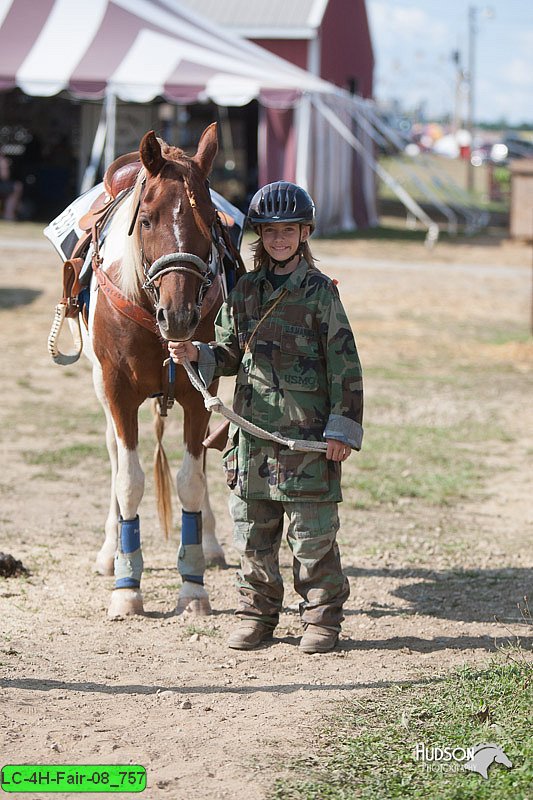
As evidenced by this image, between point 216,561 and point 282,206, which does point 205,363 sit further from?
point 216,561

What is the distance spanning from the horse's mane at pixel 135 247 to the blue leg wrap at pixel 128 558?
110 cm

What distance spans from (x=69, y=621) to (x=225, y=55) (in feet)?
56.2

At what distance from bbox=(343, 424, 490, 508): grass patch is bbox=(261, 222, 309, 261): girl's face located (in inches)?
113

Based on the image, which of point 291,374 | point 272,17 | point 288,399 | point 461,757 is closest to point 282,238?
point 291,374

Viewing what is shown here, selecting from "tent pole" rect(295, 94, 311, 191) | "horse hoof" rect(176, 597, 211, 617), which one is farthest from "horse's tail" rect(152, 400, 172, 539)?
"tent pole" rect(295, 94, 311, 191)

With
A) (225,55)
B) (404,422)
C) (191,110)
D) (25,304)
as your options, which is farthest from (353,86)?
(404,422)

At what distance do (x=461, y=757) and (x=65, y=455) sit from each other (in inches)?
194

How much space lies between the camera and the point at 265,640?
15.9 feet

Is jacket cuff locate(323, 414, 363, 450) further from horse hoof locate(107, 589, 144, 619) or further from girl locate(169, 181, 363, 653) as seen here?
horse hoof locate(107, 589, 144, 619)

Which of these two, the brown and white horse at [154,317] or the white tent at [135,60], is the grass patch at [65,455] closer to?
the brown and white horse at [154,317]

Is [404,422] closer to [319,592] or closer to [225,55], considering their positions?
[319,592]

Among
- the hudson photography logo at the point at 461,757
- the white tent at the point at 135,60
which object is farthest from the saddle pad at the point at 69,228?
the white tent at the point at 135,60

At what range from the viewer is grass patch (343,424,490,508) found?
734cm

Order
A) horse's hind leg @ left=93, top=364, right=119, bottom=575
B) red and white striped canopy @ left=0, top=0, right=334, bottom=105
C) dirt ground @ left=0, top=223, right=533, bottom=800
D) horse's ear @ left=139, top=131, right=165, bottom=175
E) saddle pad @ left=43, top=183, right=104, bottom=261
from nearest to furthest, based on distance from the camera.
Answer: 1. dirt ground @ left=0, top=223, right=533, bottom=800
2. horse's ear @ left=139, top=131, right=165, bottom=175
3. horse's hind leg @ left=93, top=364, right=119, bottom=575
4. saddle pad @ left=43, top=183, right=104, bottom=261
5. red and white striped canopy @ left=0, top=0, right=334, bottom=105
